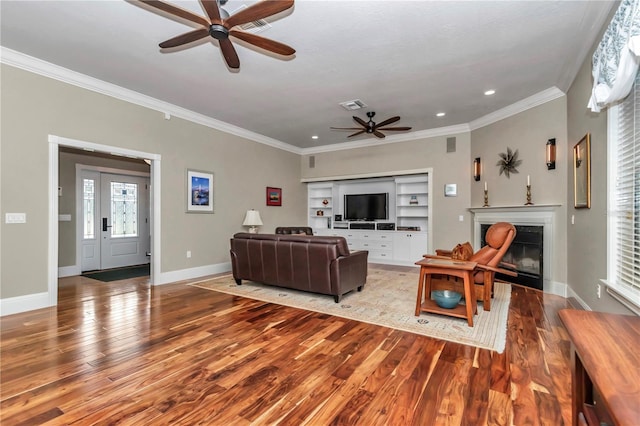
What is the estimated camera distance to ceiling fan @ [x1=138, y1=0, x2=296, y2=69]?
216 cm

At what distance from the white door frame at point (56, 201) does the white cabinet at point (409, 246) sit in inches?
188

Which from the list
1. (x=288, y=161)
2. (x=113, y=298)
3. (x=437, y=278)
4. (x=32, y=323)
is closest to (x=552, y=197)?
(x=437, y=278)

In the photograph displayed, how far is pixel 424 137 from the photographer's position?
250 inches

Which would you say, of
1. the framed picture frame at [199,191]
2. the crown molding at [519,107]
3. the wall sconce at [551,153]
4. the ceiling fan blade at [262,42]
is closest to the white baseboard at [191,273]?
the framed picture frame at [199,191]

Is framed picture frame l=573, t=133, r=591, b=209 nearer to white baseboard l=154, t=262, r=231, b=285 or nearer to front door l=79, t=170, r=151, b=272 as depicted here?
white baseboard l=154, t=262, r=231, b=285

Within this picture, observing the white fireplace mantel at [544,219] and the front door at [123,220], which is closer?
the white fireplace mantel at [544,219]

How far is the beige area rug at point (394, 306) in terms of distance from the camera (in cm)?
274

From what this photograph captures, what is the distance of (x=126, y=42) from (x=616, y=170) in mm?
4819

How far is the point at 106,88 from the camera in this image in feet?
13.5

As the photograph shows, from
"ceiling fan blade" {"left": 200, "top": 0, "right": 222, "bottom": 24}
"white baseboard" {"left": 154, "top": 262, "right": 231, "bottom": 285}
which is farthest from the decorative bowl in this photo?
"white baseboard" {"left": 154, "top": 262, "right": 231, "bottom": 285}

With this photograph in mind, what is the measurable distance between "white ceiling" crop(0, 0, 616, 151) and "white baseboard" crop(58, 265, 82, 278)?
3735 mm

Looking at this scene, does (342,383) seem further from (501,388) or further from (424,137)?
(424,137)

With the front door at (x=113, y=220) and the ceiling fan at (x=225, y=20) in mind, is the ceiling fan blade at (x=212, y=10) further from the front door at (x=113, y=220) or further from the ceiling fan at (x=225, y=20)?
the front door at (x=113, y=220)

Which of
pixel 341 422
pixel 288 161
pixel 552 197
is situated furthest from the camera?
pixel 288 161
